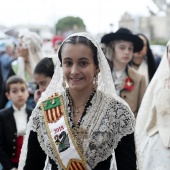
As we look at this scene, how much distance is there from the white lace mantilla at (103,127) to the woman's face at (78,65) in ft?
0.48

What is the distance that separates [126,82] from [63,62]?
3030 mm

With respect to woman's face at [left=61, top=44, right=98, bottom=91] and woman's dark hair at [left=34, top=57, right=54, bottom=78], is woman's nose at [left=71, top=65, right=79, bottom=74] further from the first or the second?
woman's dark hair at [left=34, top=57, right=54, bottom=78]

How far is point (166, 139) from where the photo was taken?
14.0 ft

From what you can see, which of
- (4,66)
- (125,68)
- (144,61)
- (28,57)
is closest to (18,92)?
(125,68)

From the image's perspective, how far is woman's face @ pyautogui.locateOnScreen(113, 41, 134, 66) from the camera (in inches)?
231

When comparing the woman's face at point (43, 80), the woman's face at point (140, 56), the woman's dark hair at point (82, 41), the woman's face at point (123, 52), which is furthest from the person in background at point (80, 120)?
the woman's face at point (140, 56)

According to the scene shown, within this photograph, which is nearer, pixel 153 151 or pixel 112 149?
pixel 112 149

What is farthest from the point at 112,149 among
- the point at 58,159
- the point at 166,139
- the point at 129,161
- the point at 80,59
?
the point at 166,139

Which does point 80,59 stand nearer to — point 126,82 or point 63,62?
point 63,62

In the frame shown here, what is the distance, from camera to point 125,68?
591 centimetres

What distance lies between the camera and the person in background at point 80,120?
274 centimetres

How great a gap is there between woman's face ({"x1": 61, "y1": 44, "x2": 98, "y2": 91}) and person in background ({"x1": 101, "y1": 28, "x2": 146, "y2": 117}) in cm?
298

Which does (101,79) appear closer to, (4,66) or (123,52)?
(123,52)

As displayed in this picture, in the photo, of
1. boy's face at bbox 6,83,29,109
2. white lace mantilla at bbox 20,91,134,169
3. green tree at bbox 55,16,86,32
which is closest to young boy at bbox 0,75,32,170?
boy's face at bbox 6,83,29,109
